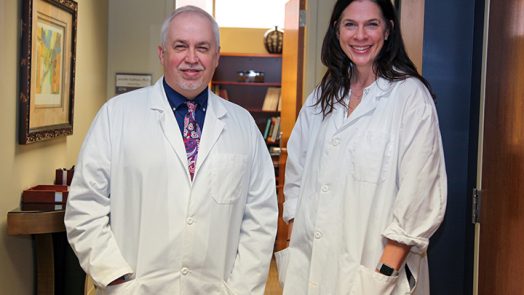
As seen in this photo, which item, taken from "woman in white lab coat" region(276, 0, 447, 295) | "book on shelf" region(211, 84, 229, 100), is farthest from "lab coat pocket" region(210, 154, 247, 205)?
"book on shelf" region(211, 84, 229, 100)

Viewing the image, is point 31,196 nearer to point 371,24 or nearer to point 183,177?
point 183,177

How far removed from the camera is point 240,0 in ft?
20.9

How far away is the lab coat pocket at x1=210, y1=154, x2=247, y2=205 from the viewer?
1.70 meters

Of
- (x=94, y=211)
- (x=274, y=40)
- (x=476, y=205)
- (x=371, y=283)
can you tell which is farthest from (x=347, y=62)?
(x=274, y=40)

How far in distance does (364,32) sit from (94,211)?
3.07ft

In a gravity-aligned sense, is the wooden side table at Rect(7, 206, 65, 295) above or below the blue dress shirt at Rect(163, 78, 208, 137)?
below

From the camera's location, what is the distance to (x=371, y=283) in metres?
1.64

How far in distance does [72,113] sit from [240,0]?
3.59 m

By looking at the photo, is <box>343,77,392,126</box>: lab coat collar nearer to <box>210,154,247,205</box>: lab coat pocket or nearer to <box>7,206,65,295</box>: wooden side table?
<box>210,154,247,205</box>: lab coat pocket

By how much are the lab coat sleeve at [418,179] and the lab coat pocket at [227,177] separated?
435mm

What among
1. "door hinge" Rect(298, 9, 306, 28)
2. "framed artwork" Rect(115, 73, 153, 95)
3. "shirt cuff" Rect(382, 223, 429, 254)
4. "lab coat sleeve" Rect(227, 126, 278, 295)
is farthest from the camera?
"door hinge" Rect(298, 9, 306, 28)

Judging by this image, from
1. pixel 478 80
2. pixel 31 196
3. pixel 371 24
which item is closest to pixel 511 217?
pixel 478 80

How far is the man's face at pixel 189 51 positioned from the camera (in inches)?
67.1

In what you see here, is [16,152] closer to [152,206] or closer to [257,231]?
[152,206]
